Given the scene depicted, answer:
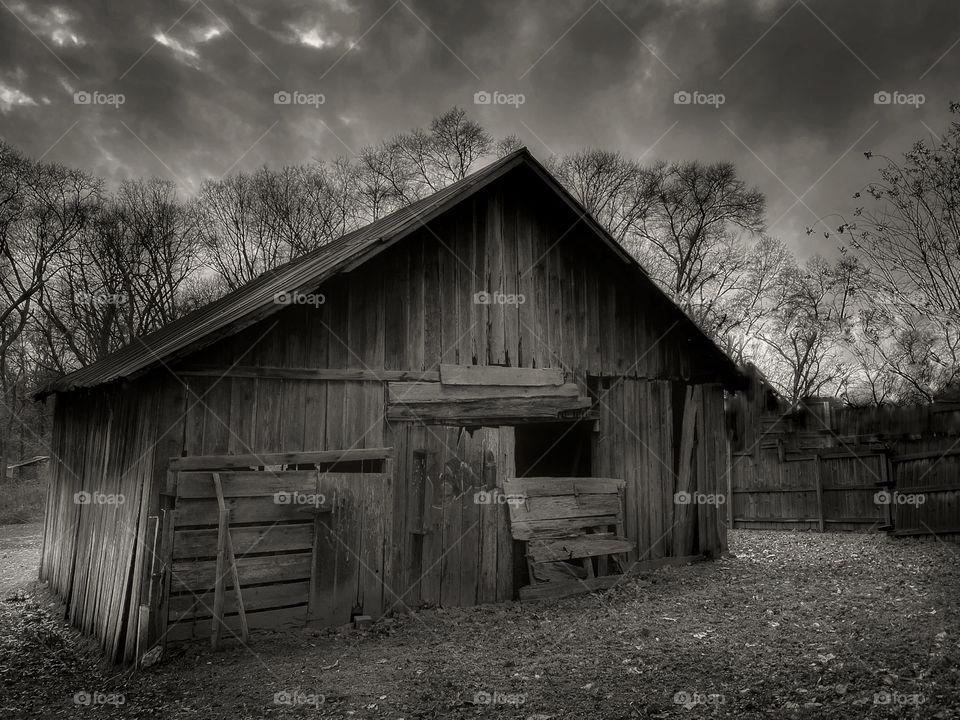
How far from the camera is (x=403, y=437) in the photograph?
914 cm

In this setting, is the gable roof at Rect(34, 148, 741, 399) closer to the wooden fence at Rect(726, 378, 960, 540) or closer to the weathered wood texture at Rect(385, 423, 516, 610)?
the weathered wood texture at Rect(385, 423, 516, 610)

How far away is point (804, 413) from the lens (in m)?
18.6

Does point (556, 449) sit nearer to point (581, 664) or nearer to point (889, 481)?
point (581, 664)

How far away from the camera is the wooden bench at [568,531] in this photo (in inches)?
390

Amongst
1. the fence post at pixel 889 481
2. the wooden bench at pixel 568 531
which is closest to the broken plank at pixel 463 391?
the wooden bench at pixel 568 531

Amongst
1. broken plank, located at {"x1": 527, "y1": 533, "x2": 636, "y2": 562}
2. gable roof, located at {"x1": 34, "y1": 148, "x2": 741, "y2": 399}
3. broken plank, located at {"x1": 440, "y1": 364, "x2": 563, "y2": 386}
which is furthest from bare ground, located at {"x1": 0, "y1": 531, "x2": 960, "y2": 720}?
gable roof, located at {"x1": 34, "y1": 148, "x2": 741, "y2": 399}

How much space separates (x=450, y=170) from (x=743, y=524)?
17.5 meters

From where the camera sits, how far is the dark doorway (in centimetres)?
1214

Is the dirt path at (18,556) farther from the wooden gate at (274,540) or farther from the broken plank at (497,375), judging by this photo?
the broken plank at (497,375)

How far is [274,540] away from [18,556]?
12.1 metres

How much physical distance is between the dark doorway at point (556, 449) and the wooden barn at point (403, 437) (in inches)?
4.7

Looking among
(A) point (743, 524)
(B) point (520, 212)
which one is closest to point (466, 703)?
(B) point (520, 212)

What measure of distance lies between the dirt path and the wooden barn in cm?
133

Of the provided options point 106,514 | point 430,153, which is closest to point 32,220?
point 430,153
